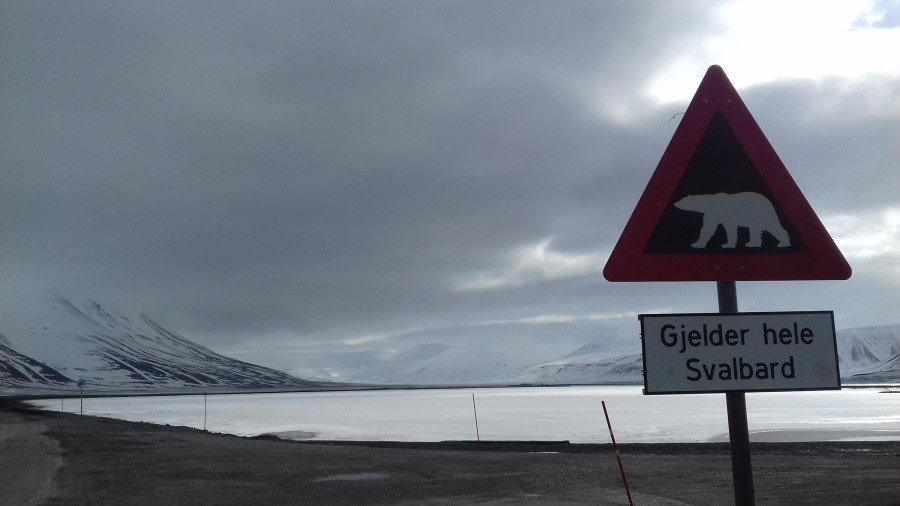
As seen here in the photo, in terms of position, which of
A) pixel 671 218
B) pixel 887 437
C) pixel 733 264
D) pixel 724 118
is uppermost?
pixel 724 118

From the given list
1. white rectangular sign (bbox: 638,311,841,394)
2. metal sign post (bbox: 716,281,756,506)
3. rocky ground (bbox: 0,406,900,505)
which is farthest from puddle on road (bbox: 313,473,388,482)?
white rectangular sign (bbox: 638,311,841,394)

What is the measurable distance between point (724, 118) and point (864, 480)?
39.7 feet

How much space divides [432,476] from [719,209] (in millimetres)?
12684

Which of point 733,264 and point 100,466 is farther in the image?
point 100,466

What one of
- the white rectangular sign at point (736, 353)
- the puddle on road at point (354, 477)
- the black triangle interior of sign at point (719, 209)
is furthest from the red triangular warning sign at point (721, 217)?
the puddle on road at point (354, 477)

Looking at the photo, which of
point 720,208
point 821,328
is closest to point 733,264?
point 720,208

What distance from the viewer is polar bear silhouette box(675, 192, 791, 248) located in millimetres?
3914

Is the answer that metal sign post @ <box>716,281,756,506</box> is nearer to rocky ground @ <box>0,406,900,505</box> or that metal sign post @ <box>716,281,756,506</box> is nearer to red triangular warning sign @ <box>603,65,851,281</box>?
red triangular warning sign @ <box>603,65,851,281</box>

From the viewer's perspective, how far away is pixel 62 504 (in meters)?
12.6

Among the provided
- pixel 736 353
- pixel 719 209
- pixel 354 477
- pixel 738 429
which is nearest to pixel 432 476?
pixel 354 477

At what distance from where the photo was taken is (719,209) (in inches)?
156

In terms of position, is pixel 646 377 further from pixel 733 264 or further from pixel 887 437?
pixel 887 437

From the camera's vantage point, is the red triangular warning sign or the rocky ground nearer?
the red triangular warning sign

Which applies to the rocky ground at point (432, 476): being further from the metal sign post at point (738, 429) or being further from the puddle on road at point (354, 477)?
the metal sign post at point (738, 429)
